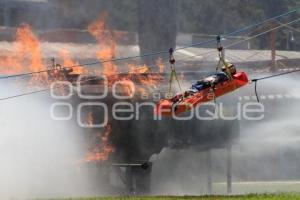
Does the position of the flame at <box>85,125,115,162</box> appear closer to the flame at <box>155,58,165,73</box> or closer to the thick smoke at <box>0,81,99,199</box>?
the thick smoke at <box>0,81,99,199</box>

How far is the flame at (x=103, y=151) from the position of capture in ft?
57.8

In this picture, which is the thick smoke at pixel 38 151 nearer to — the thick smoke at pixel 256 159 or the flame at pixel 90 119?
the flame at pixel 90 119

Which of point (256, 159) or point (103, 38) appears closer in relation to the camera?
point (256, 159)

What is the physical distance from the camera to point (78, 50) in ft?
86.4

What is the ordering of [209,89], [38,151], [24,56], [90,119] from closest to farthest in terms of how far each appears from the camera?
[209,89], [38,151], [90,119], [24,56]

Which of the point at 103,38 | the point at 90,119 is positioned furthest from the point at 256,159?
the point at 90,119

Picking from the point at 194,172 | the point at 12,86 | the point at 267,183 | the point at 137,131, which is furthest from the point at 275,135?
the point at 12,86

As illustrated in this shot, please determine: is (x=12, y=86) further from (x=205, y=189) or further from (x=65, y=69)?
(x=205, y=189)

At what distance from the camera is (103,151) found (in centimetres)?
1767

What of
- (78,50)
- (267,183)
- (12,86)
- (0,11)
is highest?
(0,11)

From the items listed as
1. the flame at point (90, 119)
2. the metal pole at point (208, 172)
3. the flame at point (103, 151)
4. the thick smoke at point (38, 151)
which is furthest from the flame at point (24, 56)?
the metal pole at point (208, 172)

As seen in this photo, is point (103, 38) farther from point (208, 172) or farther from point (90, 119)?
point (208, 172)

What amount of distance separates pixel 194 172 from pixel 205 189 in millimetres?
642

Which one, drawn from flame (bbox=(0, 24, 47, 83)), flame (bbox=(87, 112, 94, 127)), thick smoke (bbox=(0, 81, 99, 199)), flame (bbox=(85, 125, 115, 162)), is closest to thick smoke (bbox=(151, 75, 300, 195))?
flame (bbox=(85, 125, 115, 162))
